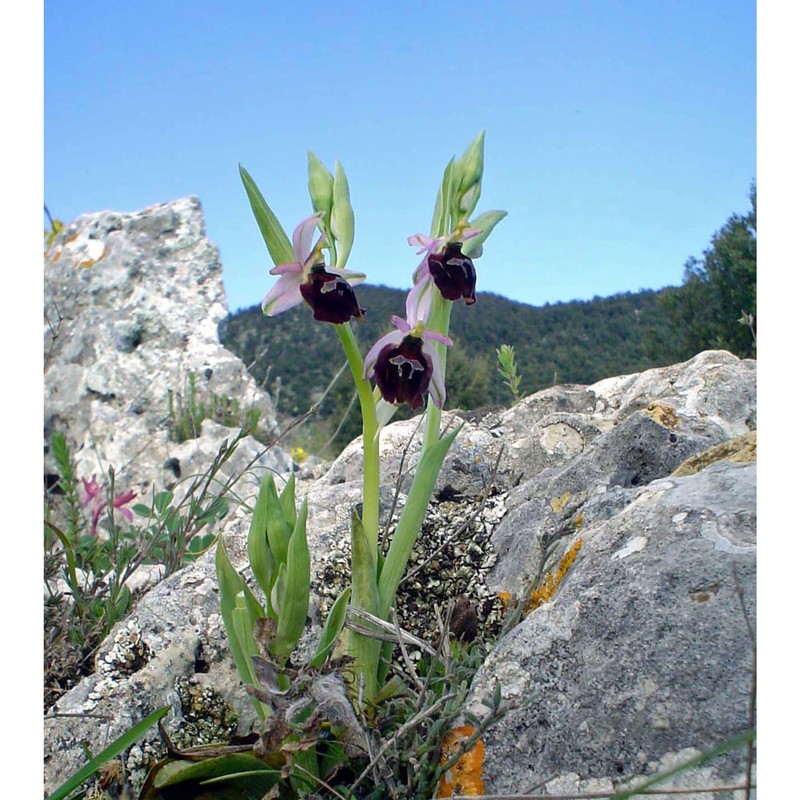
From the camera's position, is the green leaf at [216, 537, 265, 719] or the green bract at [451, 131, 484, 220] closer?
the green leaf at [216, 537, 265, 719]

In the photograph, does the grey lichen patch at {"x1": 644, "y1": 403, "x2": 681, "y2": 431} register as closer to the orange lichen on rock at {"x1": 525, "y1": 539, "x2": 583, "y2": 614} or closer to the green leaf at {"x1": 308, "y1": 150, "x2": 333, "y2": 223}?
the orange lichen on rock at {"x1": 525, "y1": 539, "x2": 583, "y2": 614}

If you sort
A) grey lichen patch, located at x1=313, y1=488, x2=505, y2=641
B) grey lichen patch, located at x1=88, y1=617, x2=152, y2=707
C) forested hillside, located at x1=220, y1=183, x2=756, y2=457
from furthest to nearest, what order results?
forested hillside, located at x1=220, y1=183, x2=756, y2=457, grey lichen patch, located at x1=313, y1=488, x2=505, y2=641, grey lichen patch, located at x1=88, y1=617, x2=152, y2=707

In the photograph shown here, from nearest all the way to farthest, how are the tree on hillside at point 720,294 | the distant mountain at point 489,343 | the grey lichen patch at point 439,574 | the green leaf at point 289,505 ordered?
the green leaf at point 289,505
the grey lichen patch at point 439,574
the distant mountain at point 489,343
the tree on hillside at point 720,294

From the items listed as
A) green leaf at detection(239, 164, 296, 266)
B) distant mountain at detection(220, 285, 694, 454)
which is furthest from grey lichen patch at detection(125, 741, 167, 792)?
distant mountain at detection(220, 285, 694, 454)

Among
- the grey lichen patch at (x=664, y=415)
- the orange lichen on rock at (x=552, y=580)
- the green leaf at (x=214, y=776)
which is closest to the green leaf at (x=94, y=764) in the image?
the green leaf at (x=214, y=776)

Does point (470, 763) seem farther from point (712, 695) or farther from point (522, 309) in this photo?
point (522, 309)

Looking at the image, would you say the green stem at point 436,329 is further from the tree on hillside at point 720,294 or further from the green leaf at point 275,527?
the tree on hillside at point 720,294

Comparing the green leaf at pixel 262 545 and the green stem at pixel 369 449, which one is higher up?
the green stem at pixel 369 449
